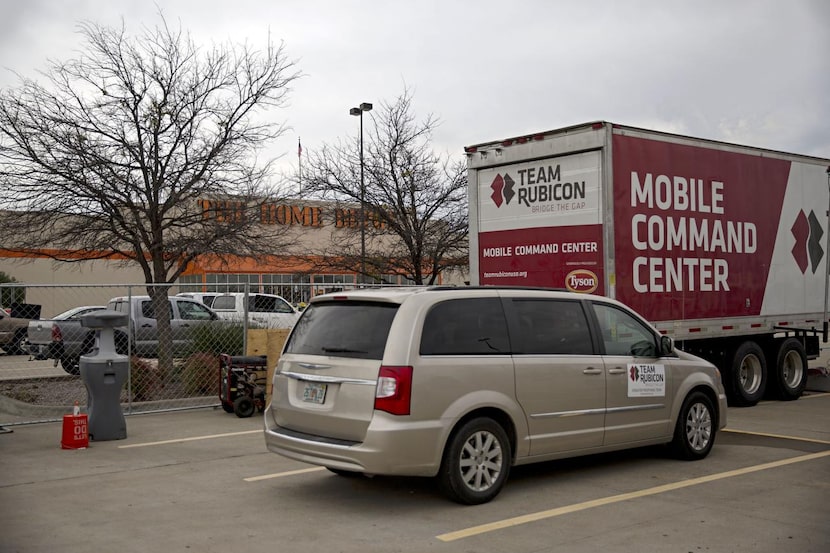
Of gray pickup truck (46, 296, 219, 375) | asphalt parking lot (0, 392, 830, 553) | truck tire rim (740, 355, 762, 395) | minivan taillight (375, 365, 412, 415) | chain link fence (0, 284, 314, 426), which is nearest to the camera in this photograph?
asphalt parking lot (0, 392, 830, 553)

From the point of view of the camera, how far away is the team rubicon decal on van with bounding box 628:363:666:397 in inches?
313

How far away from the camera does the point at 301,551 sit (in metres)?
5.54

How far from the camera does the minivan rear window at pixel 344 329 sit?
6.64 m

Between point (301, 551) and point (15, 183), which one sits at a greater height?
point (15, 183)

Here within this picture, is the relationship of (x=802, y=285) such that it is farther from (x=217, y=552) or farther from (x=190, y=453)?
(x=217, y=552)

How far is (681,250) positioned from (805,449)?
3363mm

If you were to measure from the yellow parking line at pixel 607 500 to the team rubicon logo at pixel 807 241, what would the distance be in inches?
228

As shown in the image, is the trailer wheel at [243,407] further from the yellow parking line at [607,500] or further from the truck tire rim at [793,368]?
the truck tire rim at [793,368]

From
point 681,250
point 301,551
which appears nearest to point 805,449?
point 681,250

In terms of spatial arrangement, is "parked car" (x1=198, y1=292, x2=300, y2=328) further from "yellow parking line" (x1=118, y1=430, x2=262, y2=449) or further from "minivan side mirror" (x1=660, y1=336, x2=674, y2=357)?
"minivan side mirror" (x1=660, y1=336, x2=674, y2=357)

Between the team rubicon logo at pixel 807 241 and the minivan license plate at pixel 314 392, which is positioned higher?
the team rubicon logo at pixel 807 241

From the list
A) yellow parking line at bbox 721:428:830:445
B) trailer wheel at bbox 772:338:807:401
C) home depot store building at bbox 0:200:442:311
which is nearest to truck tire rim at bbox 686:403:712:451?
yellow parking line at bbox 721:428:830:445

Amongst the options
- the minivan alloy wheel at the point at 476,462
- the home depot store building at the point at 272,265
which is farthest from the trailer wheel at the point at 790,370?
the minivan alloy wheel at the point at 476,462

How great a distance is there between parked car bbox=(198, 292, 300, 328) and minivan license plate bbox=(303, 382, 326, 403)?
8.10 meters
